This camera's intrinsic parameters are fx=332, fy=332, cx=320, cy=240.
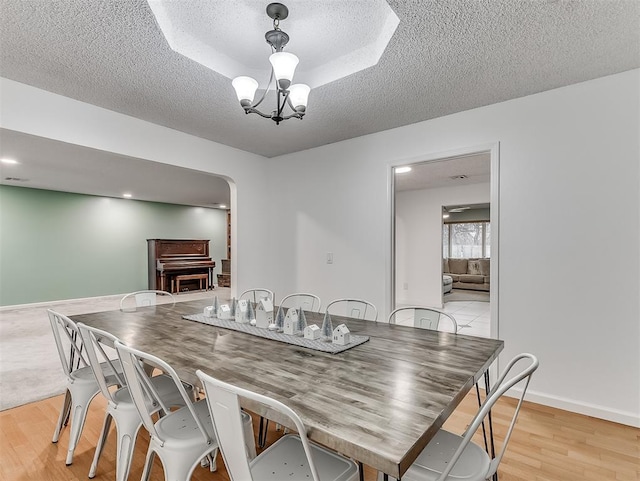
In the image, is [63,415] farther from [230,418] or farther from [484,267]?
[484,267]

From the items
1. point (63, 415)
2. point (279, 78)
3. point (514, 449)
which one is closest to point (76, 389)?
point (63, 415)

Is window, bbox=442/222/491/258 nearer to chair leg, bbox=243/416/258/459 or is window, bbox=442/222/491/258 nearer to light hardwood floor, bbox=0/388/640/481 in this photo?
light hardwood floor, bbox=0/388/640/481

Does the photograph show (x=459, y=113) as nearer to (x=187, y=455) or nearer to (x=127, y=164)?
(x=187, y=455)

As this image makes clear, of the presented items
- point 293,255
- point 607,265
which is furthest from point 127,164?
point 607,265

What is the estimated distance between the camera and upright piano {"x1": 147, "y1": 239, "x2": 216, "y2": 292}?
7.81 metres

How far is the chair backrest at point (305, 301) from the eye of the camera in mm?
3000

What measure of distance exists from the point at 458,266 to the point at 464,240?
46.0 inches

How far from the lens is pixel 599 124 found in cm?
235

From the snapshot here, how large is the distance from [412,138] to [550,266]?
5.32 feet

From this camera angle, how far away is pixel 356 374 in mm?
1301

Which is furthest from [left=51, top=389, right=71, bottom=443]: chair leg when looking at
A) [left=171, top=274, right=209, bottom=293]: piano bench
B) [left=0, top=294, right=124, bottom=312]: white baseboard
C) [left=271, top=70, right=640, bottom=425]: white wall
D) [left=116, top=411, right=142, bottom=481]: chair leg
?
[left=171, top=274, right=209, bottom=293]: piano bench

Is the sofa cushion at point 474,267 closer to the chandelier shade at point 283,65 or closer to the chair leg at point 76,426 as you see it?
the chandelier shade at point 283,65

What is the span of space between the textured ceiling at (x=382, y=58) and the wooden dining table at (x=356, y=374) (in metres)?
1.69

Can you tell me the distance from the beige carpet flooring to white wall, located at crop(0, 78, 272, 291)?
6.37ft
